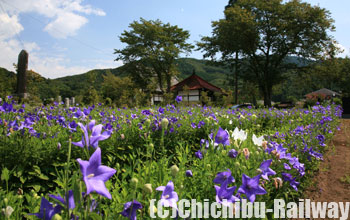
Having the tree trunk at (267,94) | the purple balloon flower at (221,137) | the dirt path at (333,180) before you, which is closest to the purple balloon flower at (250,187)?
the purple balloon flower at (221,137)

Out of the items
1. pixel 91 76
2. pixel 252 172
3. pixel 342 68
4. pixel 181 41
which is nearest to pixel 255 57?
pixel 181 41

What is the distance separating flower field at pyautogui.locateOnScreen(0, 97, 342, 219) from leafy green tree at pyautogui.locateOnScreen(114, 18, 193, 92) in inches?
1193

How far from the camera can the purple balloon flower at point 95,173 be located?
743 mm

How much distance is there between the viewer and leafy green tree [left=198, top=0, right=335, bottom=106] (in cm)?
2186

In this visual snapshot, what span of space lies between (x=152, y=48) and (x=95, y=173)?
115 ft

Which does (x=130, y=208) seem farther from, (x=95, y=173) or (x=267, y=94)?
(x=267, y=94)

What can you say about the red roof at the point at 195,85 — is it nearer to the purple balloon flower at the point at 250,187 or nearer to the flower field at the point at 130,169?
the flower field at the point at 130,169

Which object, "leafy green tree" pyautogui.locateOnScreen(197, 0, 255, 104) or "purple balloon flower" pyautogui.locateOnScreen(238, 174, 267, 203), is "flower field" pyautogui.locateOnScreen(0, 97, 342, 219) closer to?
"purple balloon flower" pyautogui.locateOnScreen(238, 174, 267, 203)

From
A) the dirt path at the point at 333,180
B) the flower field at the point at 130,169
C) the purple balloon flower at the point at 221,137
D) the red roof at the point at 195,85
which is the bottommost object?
the dirt path at the point at 333,180

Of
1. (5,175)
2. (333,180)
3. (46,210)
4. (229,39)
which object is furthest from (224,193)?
(229,39)

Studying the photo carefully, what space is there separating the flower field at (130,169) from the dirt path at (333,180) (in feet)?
0.88

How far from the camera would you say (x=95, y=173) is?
0.80 meters

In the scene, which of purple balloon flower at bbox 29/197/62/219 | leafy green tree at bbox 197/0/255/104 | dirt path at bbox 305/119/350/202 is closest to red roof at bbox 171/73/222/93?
leafy green tree at bbox 197/0/255/104

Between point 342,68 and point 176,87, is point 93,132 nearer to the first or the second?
point 176,87
